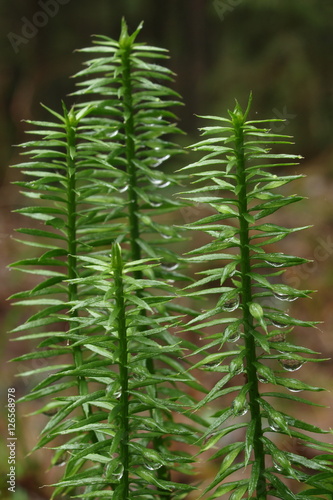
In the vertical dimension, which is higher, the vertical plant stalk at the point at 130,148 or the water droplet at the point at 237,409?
the vertical plant stalk at the point at 130,148

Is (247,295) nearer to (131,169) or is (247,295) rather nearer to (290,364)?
(290,364)

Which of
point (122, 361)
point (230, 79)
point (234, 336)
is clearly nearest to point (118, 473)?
point (122, 361)

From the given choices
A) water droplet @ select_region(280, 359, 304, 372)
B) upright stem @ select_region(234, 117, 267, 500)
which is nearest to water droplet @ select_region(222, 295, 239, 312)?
upright stem @ select_region(234, 117, 267, 500)

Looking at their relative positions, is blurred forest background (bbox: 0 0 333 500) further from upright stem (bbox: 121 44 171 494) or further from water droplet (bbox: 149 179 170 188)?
water droplet (bbox: 149 179 170 188)

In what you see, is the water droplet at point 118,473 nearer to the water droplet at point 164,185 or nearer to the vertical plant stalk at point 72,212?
the vertical plant stalk at point 72,212

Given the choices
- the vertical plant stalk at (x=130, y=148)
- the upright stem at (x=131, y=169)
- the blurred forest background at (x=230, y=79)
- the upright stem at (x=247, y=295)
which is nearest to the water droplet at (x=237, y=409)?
the upright stem at (x=247, y=295)
